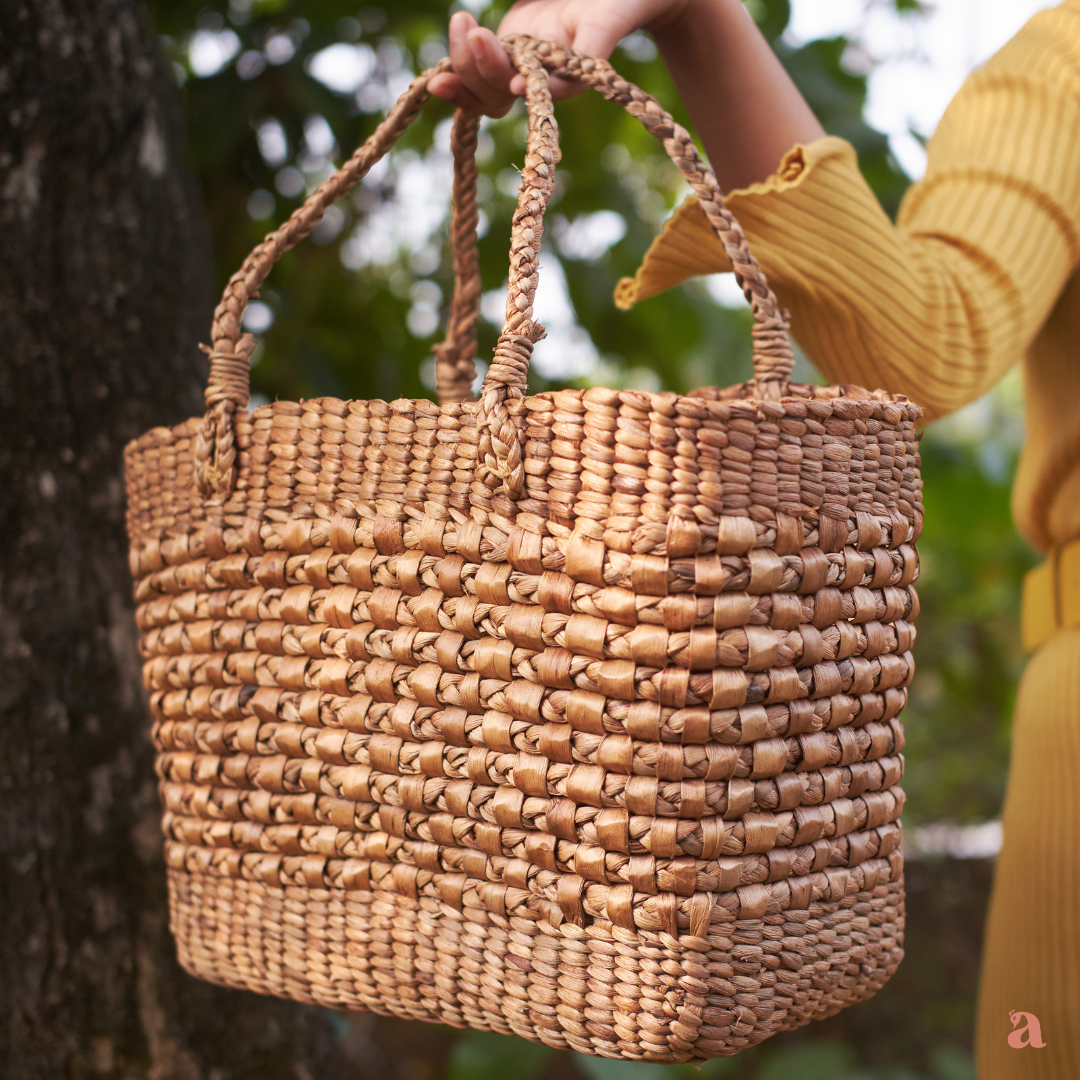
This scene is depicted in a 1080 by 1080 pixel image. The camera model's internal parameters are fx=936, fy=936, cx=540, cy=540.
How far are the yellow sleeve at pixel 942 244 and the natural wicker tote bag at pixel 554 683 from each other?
0.29 ft

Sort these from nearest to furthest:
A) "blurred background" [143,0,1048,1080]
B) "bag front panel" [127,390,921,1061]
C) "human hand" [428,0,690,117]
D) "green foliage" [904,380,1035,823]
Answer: "bag front panel" [127,390,921,1061], "human hand" [428,0,690,117], "blurred background" [143,0,1048,1080], "green foliage" [904,380,1035,823]

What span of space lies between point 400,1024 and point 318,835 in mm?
1621

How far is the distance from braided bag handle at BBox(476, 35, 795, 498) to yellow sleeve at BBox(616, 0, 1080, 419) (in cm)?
7

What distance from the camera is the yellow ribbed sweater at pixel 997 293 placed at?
0.55 meters

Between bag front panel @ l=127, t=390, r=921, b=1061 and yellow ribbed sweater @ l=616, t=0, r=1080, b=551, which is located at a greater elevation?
yellow ribbed sweater @ l=616, t=0, r=1080, b=551

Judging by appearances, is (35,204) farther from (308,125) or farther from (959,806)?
(959,806)

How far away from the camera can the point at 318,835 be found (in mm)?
497

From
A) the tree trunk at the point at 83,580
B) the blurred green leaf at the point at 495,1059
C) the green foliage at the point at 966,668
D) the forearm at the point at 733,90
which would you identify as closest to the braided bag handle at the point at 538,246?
the forearm at the point at 733,90

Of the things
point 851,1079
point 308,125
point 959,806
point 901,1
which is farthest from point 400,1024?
point 901,1

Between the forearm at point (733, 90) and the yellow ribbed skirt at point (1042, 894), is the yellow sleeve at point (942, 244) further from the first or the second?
the yellow ribbed skirt at point (1042, 894)

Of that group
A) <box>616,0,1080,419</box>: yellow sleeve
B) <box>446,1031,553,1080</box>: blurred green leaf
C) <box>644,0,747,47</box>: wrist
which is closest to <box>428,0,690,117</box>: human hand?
<box>644,0,747,47</box>: wrist

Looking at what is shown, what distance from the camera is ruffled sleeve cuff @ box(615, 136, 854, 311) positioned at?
54 cm

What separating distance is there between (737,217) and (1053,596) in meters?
0.35

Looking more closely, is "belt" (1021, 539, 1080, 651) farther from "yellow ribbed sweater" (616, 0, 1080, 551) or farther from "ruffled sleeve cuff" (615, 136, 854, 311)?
"ruffled sleeve cuff" (615, 136, 854, 311)
